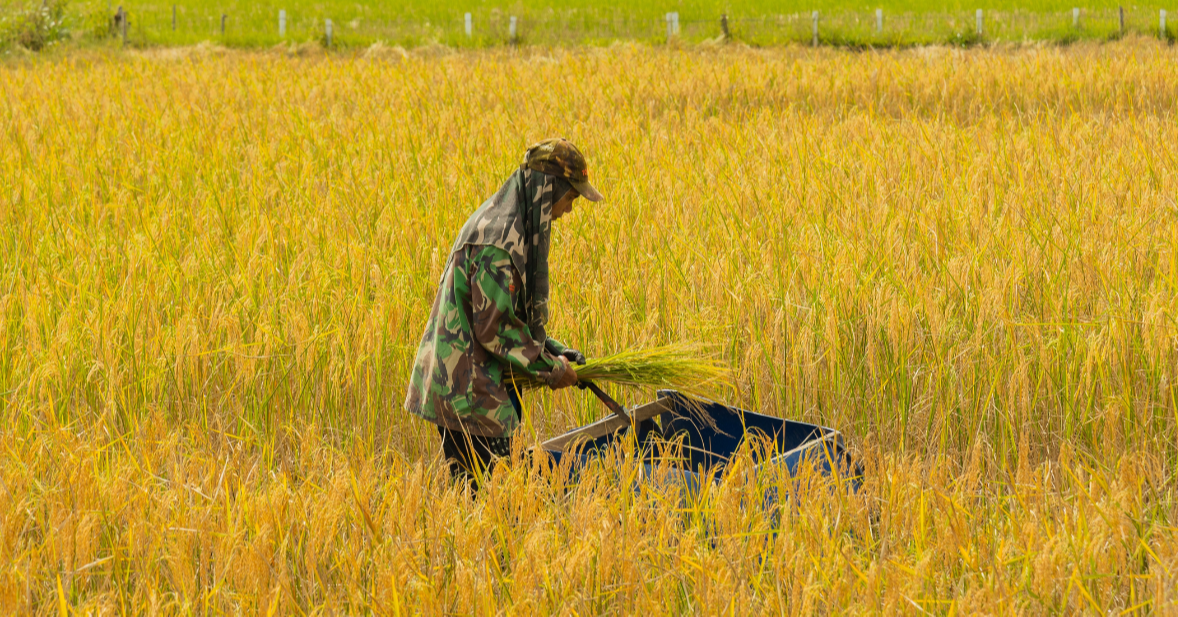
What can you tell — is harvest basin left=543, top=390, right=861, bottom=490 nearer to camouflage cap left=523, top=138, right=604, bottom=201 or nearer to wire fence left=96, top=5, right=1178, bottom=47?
camouflage cap left=523, top=138, right=604, bottom=201

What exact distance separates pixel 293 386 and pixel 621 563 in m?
1.53

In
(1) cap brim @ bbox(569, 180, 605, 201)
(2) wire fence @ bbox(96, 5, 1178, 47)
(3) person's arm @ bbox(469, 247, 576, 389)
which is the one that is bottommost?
(3) person's arm @ bbox(469, 247, 576, 389)

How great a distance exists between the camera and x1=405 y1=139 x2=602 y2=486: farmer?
94.3 inches

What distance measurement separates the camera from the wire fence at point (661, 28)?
17.3 metres

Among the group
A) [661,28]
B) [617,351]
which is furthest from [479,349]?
[661,28]

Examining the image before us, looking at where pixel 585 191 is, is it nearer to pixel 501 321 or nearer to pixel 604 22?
pixel 501 321

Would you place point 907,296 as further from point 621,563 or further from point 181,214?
point 181,214

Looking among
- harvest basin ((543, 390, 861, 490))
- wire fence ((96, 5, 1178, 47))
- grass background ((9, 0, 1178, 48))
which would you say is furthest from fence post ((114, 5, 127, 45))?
harvest basin ((543, 390, 861, 490))

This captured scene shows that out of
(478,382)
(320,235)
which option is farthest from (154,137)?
(478,382)

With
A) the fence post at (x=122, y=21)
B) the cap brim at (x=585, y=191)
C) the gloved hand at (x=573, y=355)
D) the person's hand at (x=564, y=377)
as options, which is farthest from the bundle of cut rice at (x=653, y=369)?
the fence post at (x=122, y=21)

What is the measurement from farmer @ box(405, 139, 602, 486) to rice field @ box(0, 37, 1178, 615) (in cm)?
18

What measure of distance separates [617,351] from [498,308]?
0.89 meters

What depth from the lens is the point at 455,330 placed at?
2.46 meters

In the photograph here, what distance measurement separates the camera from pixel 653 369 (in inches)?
103
